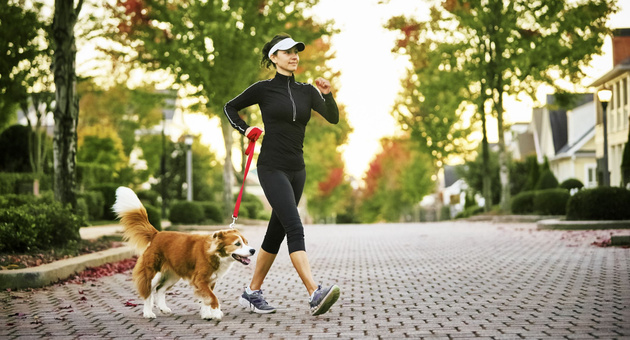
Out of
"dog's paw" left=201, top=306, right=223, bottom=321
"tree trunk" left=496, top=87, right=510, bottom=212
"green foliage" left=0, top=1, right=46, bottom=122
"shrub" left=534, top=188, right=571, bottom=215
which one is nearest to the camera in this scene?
"dog's paw" left=201, top=306, right=223, bottom=321

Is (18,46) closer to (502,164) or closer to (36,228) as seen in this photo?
(36,228)

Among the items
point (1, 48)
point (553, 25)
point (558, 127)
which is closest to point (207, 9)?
point (1, 48)

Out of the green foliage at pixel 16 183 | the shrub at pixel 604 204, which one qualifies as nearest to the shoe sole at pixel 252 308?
the shrub at pixel 604 204

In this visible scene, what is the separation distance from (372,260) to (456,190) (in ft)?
291

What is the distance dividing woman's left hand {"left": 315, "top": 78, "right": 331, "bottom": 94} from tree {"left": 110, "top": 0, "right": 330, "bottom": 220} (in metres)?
19.7

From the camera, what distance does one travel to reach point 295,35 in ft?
90.4

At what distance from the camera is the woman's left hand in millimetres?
7034

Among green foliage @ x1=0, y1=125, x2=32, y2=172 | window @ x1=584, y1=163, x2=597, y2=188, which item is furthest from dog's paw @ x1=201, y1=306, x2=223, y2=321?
window @ x1=584, y1=163, x2=597, y2=188

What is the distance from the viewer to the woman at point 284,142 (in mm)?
6875

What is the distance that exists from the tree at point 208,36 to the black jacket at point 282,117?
19.7 metres

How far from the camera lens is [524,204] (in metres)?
31.3

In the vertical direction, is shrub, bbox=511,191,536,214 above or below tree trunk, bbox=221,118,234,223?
below

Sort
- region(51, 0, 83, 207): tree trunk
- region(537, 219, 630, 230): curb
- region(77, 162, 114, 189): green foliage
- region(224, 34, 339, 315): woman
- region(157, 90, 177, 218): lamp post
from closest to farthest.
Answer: region(224, 34, 339, 315): woman < region(51, 0, 83, 207): tree trunk < region(537, 219, 630, 230): curb < region(157, 90, 177, 218): lamp post < region(77, 162, 114, 189): green foliage

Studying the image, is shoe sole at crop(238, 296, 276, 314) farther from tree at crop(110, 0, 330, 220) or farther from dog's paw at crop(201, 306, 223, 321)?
tree at crop(110, 0, 330, 220)
